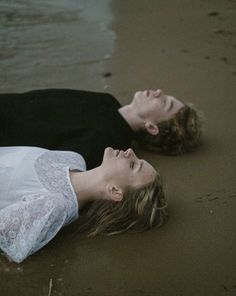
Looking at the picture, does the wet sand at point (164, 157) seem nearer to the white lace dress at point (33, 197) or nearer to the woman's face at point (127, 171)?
the white lace dress at point (33, 197)

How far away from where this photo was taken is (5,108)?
3.44 meters

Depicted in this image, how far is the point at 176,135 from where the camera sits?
354 cm

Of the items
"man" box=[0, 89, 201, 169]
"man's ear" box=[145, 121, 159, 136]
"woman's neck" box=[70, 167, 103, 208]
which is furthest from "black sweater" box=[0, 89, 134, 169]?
"woman's neck" box=[70, 167, 103, 208]

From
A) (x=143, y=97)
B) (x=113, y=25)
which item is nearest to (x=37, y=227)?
(x=143, y=97)

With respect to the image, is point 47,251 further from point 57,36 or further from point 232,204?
point 57,36

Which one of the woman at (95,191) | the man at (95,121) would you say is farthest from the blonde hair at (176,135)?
the woman at (95,191)

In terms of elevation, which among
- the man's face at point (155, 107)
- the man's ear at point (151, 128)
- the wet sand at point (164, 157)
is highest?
the man's face at point (155, 107)

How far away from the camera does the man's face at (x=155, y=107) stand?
3553 millimetres

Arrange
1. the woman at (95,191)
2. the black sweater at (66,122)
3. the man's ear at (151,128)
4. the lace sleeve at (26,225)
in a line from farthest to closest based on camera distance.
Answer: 1. the man's ear at (151,128)
2. the black sweater at (66,122)
3. the woman at (95,191)
4. the lace sleeve at (26,225)

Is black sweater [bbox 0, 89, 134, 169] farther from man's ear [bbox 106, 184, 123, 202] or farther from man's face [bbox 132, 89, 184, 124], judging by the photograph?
man's ear [bbox 106, 184, 123, 202]

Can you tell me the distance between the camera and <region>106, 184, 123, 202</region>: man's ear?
2750 millimetres

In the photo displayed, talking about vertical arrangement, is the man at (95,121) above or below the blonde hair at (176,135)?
above

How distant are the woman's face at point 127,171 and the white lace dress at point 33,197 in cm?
21

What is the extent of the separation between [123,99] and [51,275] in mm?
1897
